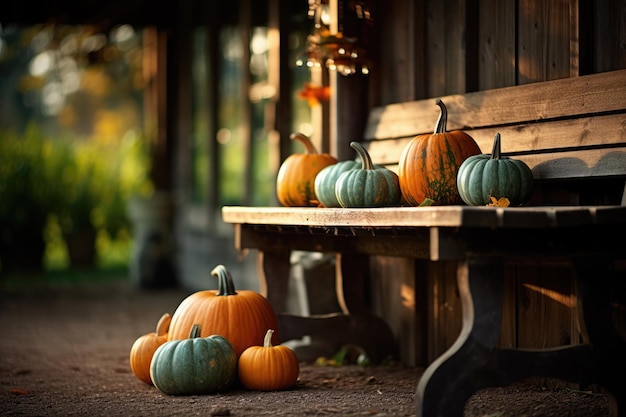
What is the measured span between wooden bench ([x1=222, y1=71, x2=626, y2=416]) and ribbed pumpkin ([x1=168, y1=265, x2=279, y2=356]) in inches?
15.3

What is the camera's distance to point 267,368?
4.16 meters

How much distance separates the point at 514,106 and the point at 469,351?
1.38 m

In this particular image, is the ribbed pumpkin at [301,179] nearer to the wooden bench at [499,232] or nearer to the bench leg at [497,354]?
the wooden bench at [499,232]

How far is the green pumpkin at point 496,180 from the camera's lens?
3645 millimetres

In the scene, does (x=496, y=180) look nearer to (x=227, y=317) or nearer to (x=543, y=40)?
(x=543, y=40)

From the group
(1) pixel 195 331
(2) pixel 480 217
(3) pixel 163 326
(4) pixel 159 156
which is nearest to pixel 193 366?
(1) pixel 195 331

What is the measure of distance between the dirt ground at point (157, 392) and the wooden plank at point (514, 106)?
1.23 metres

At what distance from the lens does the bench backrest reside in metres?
3.68

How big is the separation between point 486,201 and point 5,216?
7922 millimetres

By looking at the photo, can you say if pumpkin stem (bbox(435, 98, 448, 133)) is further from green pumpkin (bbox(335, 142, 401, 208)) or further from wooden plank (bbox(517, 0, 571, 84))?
wooden plank (bbox(517, 0, 571, 84))

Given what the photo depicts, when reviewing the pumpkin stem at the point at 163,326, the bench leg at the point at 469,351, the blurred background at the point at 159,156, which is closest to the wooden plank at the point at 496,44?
the bench leg at the point at 469,351

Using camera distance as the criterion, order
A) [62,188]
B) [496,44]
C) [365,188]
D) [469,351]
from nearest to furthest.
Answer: [469,351] < [365,188] < [496,44] < [62,188]

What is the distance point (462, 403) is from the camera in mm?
3254

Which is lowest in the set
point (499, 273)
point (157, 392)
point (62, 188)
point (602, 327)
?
point (157, 392)
